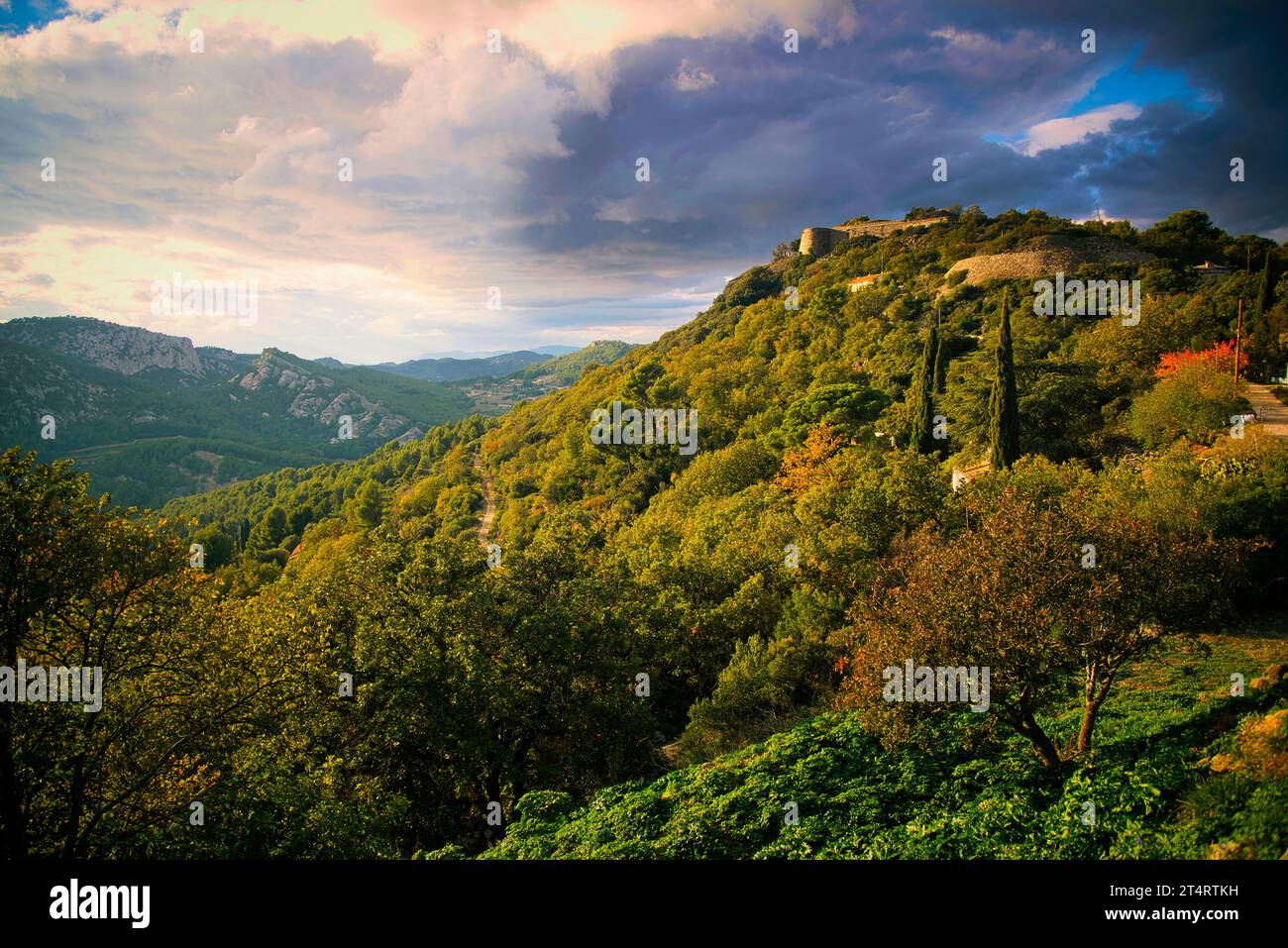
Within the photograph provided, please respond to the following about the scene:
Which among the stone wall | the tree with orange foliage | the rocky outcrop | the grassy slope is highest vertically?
the stone wall

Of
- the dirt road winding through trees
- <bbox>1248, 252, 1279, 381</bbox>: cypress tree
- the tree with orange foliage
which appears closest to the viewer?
the tree with orange foliage

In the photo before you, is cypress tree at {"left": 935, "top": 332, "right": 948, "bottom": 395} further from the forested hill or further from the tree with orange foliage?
the tree with orange foliage

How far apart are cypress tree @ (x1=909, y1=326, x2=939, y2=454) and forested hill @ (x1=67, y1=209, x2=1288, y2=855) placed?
84.0 inches

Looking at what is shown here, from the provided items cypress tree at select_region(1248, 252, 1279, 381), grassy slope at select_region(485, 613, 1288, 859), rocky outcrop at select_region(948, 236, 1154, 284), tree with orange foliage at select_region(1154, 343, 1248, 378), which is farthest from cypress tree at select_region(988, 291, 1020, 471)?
rocky outcrop at select_region(948, 236, 1154, 284)

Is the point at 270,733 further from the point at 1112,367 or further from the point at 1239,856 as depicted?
the point at 1112,367

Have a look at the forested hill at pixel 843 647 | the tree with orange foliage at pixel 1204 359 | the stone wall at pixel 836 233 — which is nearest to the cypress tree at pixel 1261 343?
the forested hill at pixel 843 647

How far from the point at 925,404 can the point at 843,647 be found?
3008 cm

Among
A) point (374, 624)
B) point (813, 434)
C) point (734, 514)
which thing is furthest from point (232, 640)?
point (813, 434)

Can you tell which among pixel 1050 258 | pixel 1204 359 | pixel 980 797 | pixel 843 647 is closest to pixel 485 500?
pixel 843 647

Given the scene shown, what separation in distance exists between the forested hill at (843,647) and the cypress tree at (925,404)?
2133 mm

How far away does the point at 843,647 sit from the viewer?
18875mm

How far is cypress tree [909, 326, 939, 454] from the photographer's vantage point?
4209cm

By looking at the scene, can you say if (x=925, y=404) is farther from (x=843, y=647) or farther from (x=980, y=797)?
(x=980, y=797)

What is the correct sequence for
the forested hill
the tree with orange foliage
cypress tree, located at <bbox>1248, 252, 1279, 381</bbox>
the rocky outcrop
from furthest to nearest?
1. the rocky outcrop
2. cypress tree, located at <bbox>1248, 252, 1279, 381</bbox>
3. the tree with orange foliage
4. the forested hill
